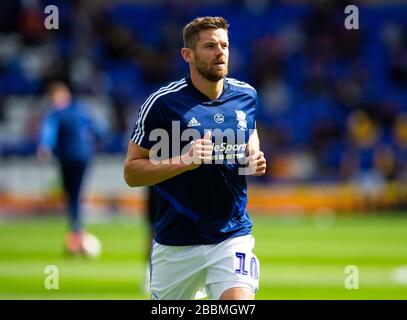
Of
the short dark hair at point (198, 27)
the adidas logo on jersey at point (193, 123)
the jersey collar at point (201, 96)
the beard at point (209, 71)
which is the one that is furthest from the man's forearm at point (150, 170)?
the short dark hair at point (198, 27)

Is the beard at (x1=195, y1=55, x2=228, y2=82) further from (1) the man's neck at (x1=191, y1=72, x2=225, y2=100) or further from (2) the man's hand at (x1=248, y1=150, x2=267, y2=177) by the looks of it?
(2) the man's hand at (x1=248, y1=150, x2=267, y2=177)

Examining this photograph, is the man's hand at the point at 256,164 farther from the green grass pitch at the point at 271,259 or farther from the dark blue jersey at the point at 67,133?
the dark blue jersey at the point at 67,133

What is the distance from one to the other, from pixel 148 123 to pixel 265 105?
25.3 m

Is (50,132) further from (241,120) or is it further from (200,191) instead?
(200,191)

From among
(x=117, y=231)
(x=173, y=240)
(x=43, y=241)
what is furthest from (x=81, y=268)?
(x=173, y=240)

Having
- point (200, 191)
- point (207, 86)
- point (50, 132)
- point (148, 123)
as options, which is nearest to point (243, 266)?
point (200, 191)

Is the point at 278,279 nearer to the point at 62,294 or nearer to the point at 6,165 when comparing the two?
the point at 62,294

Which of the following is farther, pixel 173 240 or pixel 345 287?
pixel 345 287

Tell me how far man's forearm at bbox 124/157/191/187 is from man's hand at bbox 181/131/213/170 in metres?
0.06

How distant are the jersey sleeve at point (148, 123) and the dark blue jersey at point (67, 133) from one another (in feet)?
36.2

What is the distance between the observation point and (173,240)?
8.13m

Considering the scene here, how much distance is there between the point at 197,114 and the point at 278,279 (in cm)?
721

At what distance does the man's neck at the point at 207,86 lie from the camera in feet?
27.3

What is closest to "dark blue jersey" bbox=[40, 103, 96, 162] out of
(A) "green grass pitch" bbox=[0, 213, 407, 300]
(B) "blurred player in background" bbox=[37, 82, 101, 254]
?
(B) "blurred player in background" bbox=[37, 82, 101, 254]
